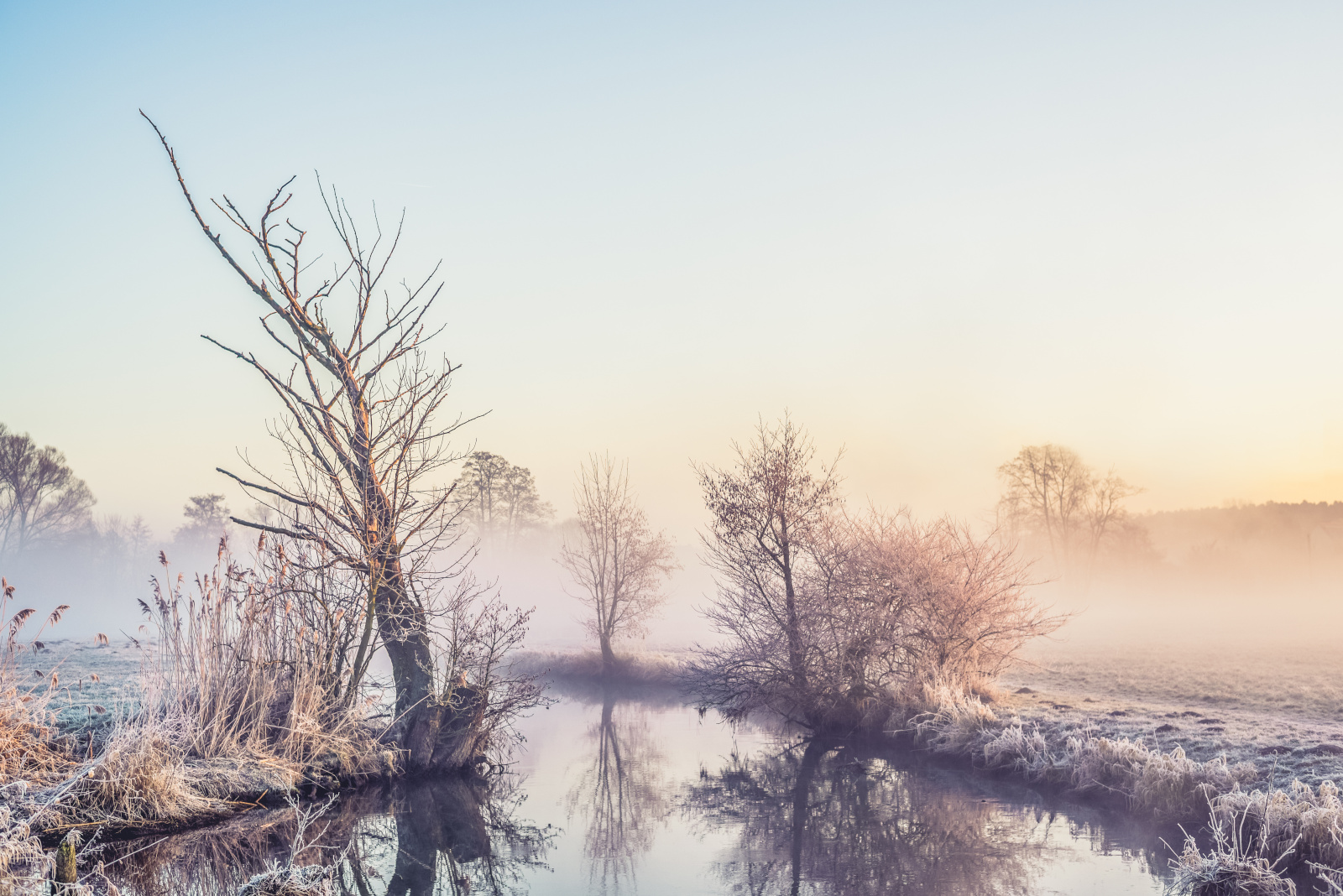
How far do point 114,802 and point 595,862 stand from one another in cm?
488

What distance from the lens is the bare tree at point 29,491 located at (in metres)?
49.2

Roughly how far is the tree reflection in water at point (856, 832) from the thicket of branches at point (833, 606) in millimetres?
2641

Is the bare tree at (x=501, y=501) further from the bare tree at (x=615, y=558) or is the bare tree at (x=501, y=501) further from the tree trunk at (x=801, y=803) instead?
the tree trunk at (x=801, y=803)

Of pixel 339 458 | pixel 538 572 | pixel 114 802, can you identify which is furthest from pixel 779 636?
pixel 538 572

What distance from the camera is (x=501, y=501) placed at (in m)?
60.3

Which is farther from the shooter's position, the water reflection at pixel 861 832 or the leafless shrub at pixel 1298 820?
the water reflection at pixel 861 832

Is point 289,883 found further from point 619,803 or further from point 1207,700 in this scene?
point 1207,700

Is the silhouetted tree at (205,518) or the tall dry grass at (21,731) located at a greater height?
the silhouetted tree at (205,518)

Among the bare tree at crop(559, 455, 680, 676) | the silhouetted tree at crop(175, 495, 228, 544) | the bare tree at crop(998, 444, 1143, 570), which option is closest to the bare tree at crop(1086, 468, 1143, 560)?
the bare tree at crop(998, 444, 1143, 570)

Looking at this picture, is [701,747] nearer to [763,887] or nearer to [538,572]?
[763,887]

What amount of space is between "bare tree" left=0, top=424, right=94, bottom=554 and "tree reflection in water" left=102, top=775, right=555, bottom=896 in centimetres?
5299

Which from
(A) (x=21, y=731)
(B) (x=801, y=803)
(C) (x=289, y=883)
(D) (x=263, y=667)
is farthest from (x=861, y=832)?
(A) (x=21, y=731)

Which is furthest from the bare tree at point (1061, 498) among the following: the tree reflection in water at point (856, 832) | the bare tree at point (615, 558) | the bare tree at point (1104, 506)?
the tree reflection in water at point (856, 832)

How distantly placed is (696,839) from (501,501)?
172 feet
